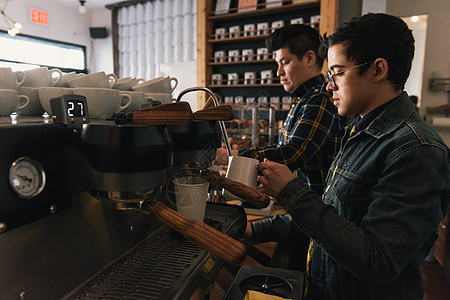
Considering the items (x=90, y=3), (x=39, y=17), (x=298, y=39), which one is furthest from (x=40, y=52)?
(x=298, y=39)

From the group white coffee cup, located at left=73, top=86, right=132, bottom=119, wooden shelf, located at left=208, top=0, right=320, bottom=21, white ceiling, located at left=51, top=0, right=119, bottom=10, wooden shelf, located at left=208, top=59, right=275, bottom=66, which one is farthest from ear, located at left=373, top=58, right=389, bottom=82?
white ceiling, located at left=51, top=0, right=119, bottom=10

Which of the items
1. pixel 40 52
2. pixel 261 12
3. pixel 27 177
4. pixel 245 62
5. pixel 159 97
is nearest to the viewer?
pixel 27 177

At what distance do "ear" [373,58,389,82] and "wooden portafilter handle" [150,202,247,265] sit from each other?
1.99 feet

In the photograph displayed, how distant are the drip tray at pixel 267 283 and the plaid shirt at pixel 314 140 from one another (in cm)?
87

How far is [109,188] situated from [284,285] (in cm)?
49

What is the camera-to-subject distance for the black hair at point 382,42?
81 centimetres

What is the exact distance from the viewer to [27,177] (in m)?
0.48

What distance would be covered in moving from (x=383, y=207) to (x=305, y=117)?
3.21ft

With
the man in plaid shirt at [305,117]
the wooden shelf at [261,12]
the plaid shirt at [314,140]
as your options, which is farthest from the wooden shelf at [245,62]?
the plaid shirt at [314,140]

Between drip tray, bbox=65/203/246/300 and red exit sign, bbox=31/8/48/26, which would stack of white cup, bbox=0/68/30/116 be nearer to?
drip tray, bbox=65/203/246/300

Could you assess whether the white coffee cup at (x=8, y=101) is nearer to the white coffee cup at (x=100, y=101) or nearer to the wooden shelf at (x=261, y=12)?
the white coffee cup at (x=100, y=101)

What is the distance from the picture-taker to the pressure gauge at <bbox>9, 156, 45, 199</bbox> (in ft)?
1.50

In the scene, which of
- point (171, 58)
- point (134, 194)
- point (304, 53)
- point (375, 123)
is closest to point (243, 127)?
point (304, 53)

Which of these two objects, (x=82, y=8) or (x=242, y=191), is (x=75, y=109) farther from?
(x=82, y=8)
